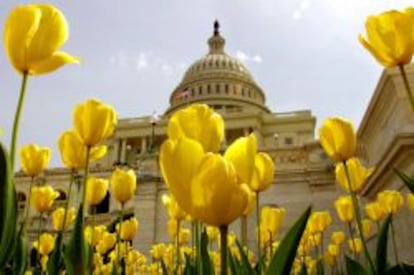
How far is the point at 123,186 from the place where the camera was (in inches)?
89.7

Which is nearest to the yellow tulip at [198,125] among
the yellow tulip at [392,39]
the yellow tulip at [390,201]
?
the yellow tulip at [392,39]

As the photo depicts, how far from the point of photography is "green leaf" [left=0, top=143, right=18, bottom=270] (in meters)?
0.95

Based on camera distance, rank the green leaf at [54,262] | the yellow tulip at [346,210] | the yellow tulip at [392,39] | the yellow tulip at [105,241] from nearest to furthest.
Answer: the yellow tulip at [392,39], the green leaf at [54,262], the yellow tulip at [346,210], the yellow tulip at [105,241]

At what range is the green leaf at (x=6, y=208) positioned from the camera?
951 mm

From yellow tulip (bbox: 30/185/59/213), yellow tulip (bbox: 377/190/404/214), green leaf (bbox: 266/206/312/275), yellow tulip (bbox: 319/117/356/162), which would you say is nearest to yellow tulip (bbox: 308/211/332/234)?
yellow tulip (bbox: 377/190/404/214)

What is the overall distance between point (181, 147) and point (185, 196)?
0.30 feet

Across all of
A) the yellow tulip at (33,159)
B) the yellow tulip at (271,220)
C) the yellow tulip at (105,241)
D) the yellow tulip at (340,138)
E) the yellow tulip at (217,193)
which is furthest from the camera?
the yellow tulip at (105,241)

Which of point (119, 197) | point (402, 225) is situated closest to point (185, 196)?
point (119, 197)

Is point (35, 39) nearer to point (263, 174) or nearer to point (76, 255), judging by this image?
point (76, 255)

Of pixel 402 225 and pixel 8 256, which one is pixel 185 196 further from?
pixel 402 225

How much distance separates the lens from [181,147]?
872 millimetres

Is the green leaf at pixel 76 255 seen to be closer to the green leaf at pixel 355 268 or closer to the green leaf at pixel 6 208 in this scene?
the green leaf at pixel 6 208

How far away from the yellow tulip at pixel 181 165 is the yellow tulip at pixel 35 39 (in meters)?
0.50

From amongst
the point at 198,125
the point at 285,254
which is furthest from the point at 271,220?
the point at 285,254
